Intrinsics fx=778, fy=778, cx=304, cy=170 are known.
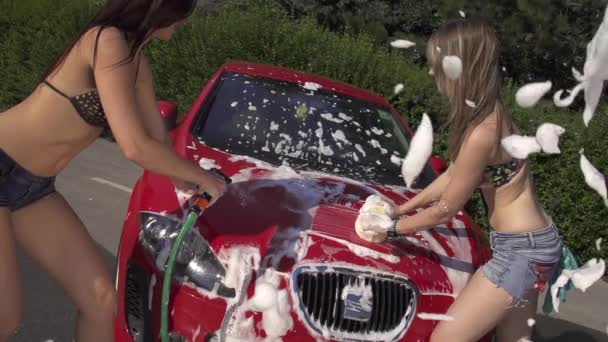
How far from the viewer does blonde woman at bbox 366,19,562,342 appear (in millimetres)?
2830

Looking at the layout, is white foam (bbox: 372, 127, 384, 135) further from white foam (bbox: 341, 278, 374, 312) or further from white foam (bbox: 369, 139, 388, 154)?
white foam (bbox: 341, 278, 374, 312)

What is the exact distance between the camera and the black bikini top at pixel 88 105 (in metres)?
2.63

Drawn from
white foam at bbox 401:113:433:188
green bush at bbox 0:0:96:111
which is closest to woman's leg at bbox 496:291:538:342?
white foam at bbox 401:113:433:188

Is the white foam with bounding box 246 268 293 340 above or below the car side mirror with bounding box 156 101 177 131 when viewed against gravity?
above

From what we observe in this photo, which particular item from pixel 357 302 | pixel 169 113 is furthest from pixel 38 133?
pixel 169 113

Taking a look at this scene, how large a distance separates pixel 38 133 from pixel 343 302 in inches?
51.0

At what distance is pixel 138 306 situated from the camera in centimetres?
317

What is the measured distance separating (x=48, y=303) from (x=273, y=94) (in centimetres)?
178

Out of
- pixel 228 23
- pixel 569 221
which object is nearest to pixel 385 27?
pixel 228 23

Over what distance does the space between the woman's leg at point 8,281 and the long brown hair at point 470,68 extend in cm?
160

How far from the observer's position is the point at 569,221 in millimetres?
6746

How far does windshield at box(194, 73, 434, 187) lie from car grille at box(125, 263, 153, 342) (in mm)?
1094

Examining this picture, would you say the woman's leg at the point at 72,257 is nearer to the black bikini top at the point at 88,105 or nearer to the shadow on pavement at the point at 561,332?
the black bikini top at the point at 88,105

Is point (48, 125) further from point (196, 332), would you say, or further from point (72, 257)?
point (196, 332)
